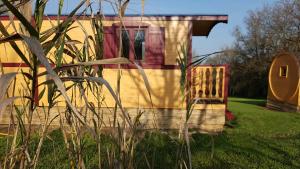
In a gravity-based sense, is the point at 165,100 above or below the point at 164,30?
below

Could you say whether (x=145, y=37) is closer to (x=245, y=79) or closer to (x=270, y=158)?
(x=270, y=158)

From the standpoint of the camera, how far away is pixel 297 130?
845cm

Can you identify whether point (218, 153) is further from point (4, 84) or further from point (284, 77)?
point (284, 77)

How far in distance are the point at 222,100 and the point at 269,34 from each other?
1225 inches

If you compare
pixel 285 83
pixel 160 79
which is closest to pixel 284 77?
pixel 285 83

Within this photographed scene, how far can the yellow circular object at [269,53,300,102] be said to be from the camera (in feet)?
44.3

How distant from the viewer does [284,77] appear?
14.6m

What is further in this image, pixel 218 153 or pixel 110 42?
pixel 110 42

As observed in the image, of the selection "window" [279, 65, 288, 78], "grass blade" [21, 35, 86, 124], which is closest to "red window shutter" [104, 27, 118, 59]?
"grass blade" [21, 35, 86, 124]

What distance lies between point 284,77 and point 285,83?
0.37 metres

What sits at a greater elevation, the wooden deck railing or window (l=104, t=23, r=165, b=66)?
window (l=104, t=23, r=165, b=66)

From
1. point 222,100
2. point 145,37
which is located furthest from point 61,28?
point 222,100

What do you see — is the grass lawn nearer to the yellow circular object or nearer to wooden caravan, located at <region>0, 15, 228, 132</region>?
wooden caravan, located at <region>0, 15, 228, 132</region>

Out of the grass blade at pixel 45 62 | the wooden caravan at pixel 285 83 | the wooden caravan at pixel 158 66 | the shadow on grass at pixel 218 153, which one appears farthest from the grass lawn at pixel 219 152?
the wooden caravan at pixel 285 83
